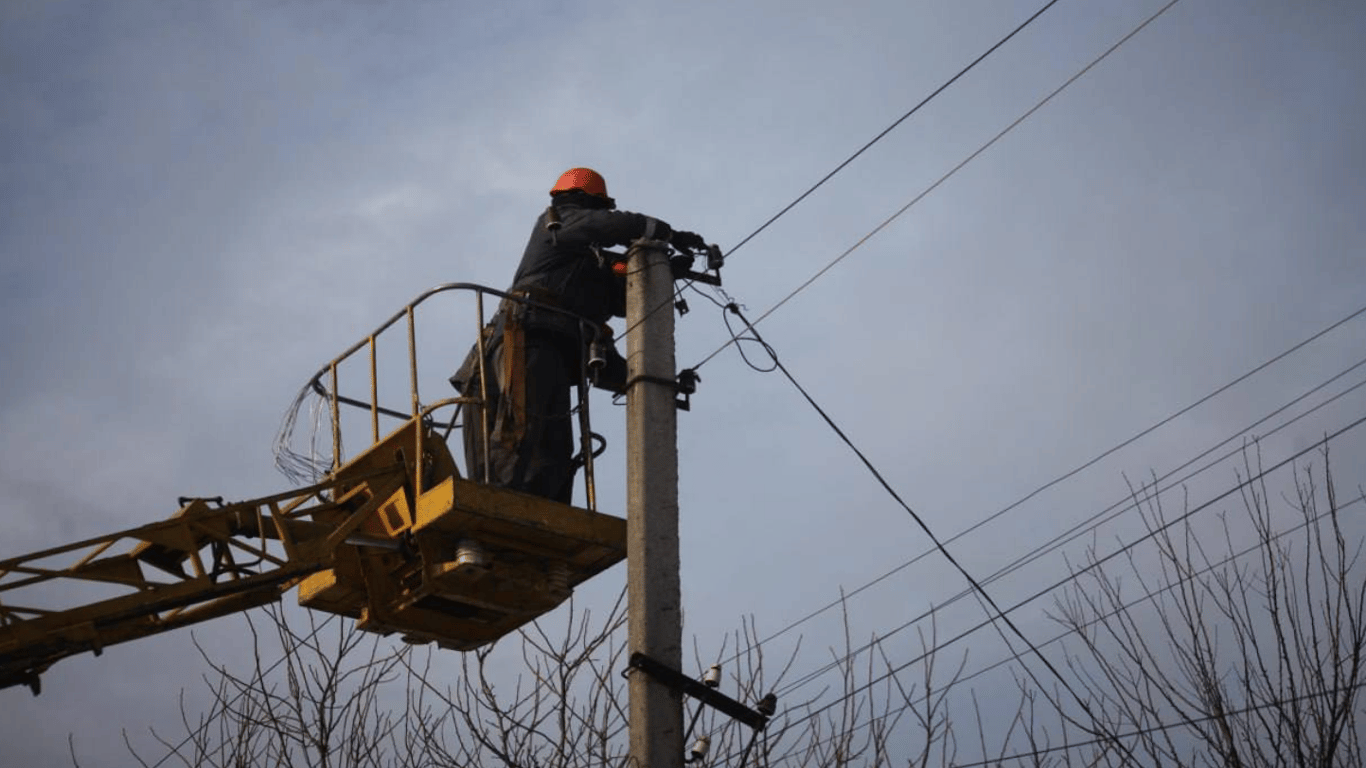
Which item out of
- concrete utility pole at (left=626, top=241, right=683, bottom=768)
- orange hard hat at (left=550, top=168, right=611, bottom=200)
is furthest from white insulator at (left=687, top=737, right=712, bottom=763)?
orange hard hat at (left=550, top=168, right=611, bottom=200)

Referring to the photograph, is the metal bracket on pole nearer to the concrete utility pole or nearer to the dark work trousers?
the concrete utility pole

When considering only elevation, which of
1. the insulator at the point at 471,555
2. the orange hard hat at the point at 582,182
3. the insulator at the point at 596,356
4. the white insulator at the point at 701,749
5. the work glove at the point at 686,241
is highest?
the orange hard hat at the point at 582,182

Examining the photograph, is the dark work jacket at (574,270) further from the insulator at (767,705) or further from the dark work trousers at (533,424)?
the insulator at (767,705)

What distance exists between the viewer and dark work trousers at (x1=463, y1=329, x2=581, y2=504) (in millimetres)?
11539

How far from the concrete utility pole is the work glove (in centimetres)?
21

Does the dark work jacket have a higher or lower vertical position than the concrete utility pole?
higher

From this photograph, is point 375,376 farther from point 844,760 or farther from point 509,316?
point 844,760

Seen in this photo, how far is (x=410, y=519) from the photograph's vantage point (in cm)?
1125

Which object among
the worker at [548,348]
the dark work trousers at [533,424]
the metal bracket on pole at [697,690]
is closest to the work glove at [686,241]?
the worker at [548,348]

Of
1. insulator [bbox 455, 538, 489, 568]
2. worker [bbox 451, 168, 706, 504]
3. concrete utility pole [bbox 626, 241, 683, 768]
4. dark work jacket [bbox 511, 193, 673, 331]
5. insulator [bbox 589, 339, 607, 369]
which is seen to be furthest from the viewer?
dark work jacket [bbox 511, 193, 673, 331]

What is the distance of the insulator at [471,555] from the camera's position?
10883 mm

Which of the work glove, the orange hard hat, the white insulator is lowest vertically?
the white insulator

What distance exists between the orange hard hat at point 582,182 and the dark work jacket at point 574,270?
314mm

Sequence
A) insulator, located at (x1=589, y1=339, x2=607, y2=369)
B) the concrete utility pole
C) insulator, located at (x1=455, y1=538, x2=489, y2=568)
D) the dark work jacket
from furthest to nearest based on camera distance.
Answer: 1. the dark work jacket
2. insulator, located at (x1=589, y1=339, x2=607, y2=369)
3. insulator, located at (x1=455, y1=538, x2=489, y2=568)
4. the concrete utility pole
